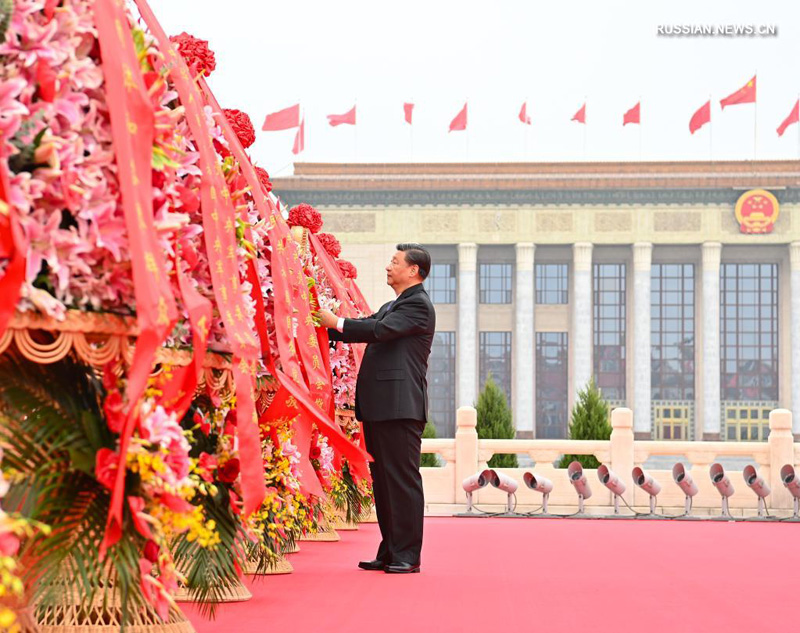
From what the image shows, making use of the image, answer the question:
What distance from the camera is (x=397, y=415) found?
20.6 feet

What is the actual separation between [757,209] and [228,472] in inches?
1781

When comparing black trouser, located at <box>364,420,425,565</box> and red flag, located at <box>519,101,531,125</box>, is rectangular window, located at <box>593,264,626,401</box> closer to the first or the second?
red flag, located at <box>519,101,531,125</box>

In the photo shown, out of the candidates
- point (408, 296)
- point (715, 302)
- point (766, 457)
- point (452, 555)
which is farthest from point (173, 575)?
point (715, 302)

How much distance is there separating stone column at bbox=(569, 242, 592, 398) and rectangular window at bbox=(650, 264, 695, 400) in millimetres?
3488

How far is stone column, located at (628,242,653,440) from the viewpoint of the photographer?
4756 centimetres

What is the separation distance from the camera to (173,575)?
9.68 ft

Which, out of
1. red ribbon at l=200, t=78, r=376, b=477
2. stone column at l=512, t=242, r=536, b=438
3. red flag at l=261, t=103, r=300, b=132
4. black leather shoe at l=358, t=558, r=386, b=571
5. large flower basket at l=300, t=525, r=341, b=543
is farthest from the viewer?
stone column at l=512, t=242, r=536, b=438

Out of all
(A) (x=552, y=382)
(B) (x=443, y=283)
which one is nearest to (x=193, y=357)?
(B) (x=443, y=283)

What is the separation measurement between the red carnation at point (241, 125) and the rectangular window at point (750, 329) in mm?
47174

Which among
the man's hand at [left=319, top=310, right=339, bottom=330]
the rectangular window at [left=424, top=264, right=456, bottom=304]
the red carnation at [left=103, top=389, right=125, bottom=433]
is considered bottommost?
the red carnation at [left=103, top=389, right=125, bottom=433]

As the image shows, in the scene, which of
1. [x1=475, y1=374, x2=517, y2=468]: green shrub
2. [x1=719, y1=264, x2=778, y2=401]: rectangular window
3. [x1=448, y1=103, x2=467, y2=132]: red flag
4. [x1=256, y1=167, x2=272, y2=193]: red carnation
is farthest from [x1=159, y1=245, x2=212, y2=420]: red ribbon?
[x1=719, y1=264, x2=778, y2=401]: rectangular window

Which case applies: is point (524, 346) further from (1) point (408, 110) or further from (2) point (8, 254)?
(2) point (8, 254)

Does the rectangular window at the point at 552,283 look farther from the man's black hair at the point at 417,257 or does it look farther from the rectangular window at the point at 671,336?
the man's black hair at the point at 417,257

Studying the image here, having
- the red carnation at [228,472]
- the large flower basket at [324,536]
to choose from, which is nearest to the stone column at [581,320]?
the large flower basket at [324,536]
